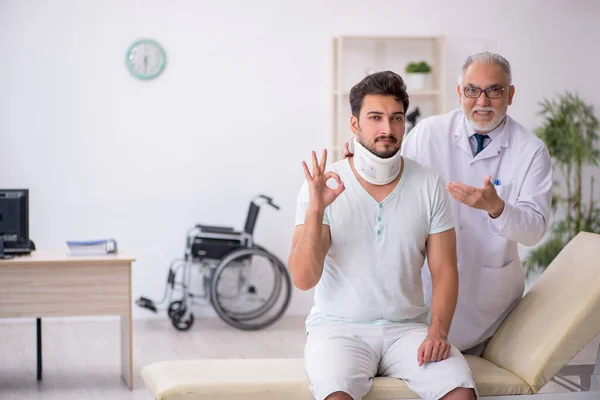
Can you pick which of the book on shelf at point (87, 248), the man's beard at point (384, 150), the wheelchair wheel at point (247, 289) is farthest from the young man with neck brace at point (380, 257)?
the wheelchair wheel at point (247, 289)

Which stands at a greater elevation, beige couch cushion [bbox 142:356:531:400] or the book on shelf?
the book on shelf

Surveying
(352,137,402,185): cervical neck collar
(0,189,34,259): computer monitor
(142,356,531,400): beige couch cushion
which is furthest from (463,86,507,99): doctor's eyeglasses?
(0,189,34,259): computer monitor

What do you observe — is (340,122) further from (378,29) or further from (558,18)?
(558,18)

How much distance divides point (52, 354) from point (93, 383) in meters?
0.73

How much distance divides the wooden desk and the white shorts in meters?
1.85

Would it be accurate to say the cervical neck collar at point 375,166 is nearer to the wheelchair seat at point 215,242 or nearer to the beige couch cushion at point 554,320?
the beige couch cushion at point 554,320

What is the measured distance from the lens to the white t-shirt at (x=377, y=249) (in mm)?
2467

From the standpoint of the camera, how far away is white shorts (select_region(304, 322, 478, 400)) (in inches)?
90.3

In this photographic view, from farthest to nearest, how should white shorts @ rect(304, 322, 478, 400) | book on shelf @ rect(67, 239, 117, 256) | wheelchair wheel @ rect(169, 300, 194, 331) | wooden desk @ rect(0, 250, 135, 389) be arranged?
wheelchair wheel @ rect(169, 300, 194, 331), book on shelf @ rect(67, 239, 117, 256), wooden desk @ rect(0, 250, 135, 389), white shorts @ rect(304, 322, 478, 400)

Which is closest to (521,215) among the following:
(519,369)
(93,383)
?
(519,369)

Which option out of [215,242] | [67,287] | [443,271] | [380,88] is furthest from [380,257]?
[215,242]

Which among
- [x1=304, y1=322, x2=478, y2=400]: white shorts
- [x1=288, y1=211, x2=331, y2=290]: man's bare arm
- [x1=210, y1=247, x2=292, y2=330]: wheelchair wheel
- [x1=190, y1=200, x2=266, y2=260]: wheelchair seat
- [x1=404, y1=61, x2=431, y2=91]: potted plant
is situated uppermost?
[x1=404, y1=61, x2=431, y2=91]: potted plant

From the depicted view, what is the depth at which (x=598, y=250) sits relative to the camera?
2.74m

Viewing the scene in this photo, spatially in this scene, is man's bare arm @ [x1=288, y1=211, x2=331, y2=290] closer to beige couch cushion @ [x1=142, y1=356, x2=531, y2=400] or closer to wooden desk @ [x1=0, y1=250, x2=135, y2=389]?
beige couch cushion @ [x1=142, y1=356, x2=531, y2=400]
